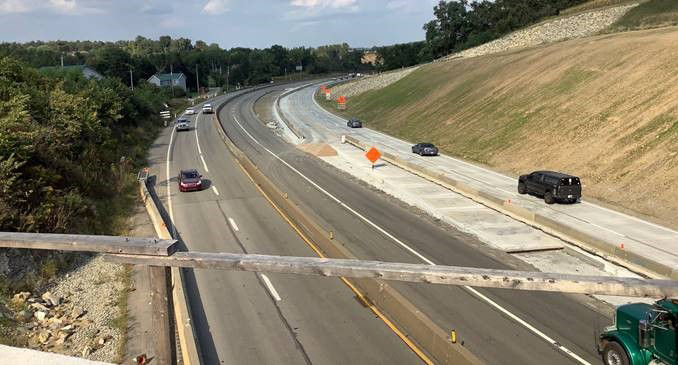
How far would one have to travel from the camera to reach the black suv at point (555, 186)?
30.8 m

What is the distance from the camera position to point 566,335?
1425 cm

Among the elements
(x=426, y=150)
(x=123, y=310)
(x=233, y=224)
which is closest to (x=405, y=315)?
(x=123, y=310)

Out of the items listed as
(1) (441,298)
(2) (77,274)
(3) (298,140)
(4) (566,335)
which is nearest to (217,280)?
(2) (77,274)

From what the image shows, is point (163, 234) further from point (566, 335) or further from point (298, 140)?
point (298, 140)

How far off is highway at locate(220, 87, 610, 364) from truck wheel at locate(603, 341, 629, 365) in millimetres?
1097

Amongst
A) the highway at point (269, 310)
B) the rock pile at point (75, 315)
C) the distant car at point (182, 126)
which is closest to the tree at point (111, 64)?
the distant car at point (182, 126)

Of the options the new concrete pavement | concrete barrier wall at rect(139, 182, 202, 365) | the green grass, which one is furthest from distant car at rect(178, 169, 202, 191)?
the green grass

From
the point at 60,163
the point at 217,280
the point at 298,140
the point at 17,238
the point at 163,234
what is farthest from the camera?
the point at 298,140

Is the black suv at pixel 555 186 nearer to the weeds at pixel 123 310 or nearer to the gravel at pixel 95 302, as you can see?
the weeds at pixel 123 310

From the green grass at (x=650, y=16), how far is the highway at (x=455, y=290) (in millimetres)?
48455

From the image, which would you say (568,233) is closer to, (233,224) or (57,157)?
(233,224)

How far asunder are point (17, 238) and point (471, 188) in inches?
1218

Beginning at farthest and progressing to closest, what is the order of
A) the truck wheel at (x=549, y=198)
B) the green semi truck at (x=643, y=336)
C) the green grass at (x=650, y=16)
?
the green grass at (x=650, y=16) < the truck wheel at (x=549, y=198) < the green semi truck at (x=643, y=336)

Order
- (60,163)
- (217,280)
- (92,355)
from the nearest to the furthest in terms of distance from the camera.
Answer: (92,355), (217,280), (60,163)
